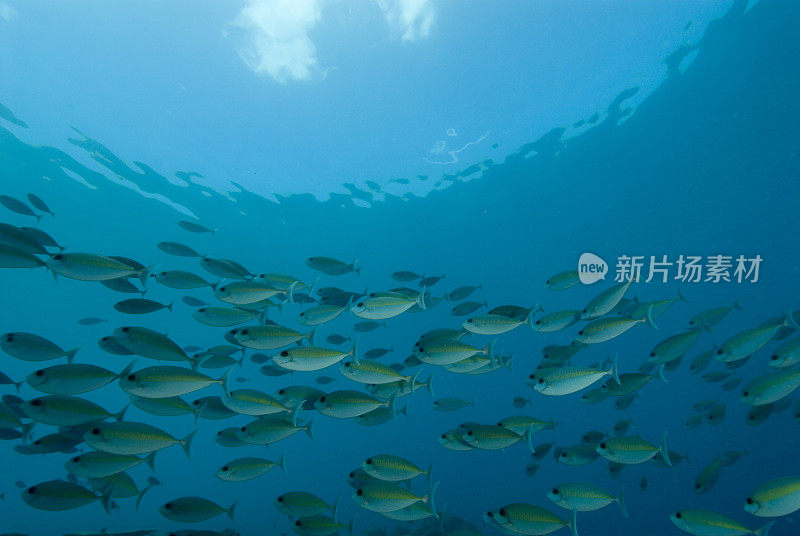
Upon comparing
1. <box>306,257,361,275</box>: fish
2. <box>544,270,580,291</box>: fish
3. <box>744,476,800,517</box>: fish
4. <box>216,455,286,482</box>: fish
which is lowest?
<box>744,476,800,517</box>: fish

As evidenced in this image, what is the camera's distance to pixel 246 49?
1692cm

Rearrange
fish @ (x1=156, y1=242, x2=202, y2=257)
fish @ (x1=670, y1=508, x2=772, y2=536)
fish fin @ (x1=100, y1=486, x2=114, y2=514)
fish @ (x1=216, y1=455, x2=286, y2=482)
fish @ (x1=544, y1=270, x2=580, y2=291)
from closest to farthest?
fish @ (x1=670, y1=508, x2=772, y2=536) → fish fin @ (x1=100, y1=486, x2=114, y2=514) → fish @ (x1=216, y1=455, x2=286, y2=482) → fish @ (x1=544, y1=270, x2=580, y2=291) → fish @ (x1=156, y1=242, x2=202, y2=257)

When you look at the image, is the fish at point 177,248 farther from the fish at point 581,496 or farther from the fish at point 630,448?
the fish at point 630,448

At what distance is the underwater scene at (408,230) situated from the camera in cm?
430

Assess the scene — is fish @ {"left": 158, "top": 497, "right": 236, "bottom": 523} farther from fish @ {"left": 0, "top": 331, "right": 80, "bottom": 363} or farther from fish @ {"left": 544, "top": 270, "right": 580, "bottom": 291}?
fish @ {"left": 544, "top": 270, "right": 580, "bottom": 291}

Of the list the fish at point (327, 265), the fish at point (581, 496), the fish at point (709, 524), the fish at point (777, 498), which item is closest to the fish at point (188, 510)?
the fish at point (327, 265)

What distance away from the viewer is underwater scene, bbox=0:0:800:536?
4.30 meters

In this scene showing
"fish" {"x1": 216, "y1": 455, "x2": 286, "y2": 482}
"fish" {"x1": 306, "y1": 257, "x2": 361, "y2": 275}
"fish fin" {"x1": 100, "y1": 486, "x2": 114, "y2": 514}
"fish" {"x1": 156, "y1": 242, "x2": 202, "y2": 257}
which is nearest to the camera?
"fish fin" {"x1": 100, "y1": 486, "x2": 114, "y2": 514}

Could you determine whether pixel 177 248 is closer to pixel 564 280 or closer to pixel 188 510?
pixel 188 510

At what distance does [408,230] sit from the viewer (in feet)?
95.6

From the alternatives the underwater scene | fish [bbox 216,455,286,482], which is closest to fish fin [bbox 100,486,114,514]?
the underwater scene

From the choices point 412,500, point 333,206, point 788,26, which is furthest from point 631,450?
point 333,206

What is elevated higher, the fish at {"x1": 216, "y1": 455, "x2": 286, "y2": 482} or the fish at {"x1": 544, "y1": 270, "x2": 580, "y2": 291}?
the fish at {"x1": 544, "y1": 270, "x2": 580, "y2": 291}

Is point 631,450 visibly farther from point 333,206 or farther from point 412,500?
point 333,206
